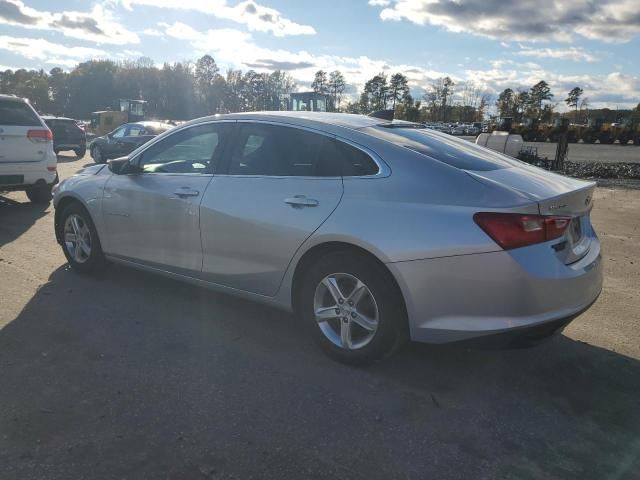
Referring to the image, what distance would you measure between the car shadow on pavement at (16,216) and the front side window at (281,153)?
13.2ft

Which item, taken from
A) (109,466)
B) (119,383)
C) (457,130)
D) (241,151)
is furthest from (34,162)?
(457,130)

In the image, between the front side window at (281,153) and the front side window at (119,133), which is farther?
the front side window at (119,133)

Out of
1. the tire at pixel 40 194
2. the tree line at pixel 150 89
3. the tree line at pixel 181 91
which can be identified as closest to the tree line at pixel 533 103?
the tree line at pixel 181 91

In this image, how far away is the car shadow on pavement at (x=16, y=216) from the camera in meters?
6.99

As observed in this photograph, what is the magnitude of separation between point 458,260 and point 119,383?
7.03 ft

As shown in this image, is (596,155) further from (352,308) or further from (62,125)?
(352,308)

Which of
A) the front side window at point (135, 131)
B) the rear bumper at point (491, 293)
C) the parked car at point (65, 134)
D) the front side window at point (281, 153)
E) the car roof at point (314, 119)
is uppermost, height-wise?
the car roof at point (314, 119)

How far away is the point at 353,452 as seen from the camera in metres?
2.59

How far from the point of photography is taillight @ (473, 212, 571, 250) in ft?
9.33

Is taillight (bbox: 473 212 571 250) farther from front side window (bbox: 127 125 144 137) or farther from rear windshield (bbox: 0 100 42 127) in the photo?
front side window (bbox: 127 125 144 137)

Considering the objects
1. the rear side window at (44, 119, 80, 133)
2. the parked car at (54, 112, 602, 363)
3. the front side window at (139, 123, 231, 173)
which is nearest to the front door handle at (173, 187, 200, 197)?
the parked car at (54, 112, 602, 363)

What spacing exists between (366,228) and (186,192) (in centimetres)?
169

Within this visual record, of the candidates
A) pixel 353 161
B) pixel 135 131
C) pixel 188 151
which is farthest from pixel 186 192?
pixel 135 131

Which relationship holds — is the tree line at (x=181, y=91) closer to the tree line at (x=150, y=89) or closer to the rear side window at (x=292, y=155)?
the tree line at (x=150, y=89)
